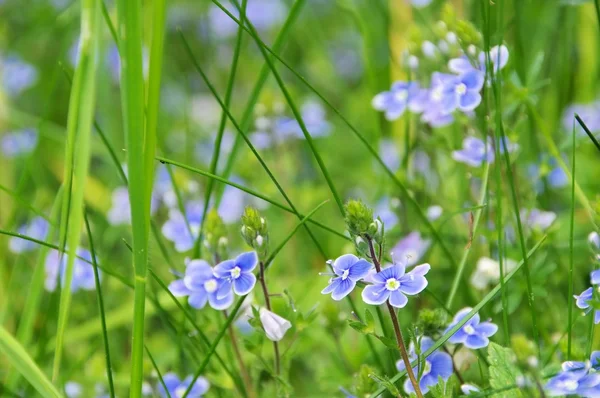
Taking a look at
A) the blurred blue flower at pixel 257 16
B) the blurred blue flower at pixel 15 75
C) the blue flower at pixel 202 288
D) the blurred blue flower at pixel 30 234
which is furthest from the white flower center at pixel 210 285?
the blurred blue flower at pixel 257 16

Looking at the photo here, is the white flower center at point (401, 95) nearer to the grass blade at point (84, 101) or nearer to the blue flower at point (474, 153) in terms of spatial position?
the blue flower at point (474, 153)

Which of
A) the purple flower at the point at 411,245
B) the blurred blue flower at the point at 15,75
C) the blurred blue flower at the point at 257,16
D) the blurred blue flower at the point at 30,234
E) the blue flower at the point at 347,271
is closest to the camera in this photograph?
the blue flower at the point at 347,271

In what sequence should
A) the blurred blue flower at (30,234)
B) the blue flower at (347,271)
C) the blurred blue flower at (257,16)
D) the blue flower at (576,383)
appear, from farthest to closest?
the blurred blue flower at (257,16) → the blurred blue flower at (30,234) → the blue flower at (347,271) → the blue flower at (576,383)

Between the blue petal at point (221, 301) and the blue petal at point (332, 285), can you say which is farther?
the blue petal at point (221, 301)

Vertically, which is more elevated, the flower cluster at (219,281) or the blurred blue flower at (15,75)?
the blurred blue flower at (15,75)

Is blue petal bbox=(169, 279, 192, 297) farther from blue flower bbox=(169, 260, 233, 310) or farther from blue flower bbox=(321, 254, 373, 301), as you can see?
blue flower bbox=(321, 254, 373, 301)

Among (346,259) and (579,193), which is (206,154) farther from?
(346,259)

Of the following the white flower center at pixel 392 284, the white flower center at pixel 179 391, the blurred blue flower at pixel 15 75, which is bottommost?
the white flower center at pixel 179 391
